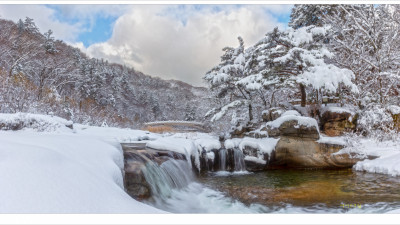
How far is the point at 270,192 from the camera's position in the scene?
6473 mm

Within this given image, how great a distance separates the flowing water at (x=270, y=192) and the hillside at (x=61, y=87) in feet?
24.3

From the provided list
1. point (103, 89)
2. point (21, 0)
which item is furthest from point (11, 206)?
point (103, 89)

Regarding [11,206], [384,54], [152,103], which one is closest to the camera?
[11,206]

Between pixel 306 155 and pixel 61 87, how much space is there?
29.6m

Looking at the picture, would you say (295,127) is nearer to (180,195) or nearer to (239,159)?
(239,159)

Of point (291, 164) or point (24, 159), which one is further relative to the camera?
point (291, 164)

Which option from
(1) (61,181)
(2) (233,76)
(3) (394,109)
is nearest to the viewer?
(1) (61,181)

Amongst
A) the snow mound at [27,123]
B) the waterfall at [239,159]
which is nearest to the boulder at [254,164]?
the waterfall at [239,159]

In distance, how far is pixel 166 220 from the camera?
2.35 meters

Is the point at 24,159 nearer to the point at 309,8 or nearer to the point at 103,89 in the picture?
the point at 309,8

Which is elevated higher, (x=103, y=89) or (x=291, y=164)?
(x=103, y=89)

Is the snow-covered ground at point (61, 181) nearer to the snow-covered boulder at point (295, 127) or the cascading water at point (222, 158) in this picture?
the cascading water at point (222, 158)

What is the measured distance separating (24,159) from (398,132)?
540 inches

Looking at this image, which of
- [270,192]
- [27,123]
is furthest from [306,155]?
[27,123]
